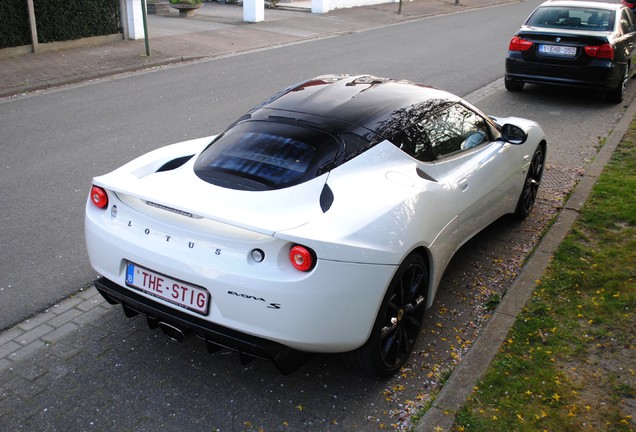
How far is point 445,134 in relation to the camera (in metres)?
4.96

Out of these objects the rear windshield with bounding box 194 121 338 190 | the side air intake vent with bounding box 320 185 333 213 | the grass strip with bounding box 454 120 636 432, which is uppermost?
the rear windshield with bounding box 194 121 338 190

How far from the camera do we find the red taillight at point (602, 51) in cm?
1087

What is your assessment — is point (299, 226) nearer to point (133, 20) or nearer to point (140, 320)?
point (140, 320)

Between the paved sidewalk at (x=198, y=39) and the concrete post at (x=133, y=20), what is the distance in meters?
0.35

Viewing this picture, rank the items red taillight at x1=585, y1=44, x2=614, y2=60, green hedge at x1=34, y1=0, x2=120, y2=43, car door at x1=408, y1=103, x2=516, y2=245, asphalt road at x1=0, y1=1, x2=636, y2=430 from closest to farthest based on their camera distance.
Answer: asphalt road at x1=0, y1=1, x2=636, y2=430
car door at x1=408, y1=103, x2=516, y2=245
red taillight at x1=585, y1=44, x2=614, y2=60
green hedge at x1=34, y1=0, x2=120, y2=43

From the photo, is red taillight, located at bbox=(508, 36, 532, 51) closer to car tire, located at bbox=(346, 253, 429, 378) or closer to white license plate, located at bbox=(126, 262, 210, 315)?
car tire, located at bbox=(346, 253, 429, 378)

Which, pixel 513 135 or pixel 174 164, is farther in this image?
pixel 513 135

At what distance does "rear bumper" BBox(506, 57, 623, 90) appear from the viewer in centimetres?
1094

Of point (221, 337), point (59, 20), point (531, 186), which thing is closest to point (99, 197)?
point (221, 337)

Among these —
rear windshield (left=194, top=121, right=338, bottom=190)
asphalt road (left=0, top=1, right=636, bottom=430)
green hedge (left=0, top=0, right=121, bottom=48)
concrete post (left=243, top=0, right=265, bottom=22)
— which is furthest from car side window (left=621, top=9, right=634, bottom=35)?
concrete post (left=243, top=0, right=265, bottom=22)

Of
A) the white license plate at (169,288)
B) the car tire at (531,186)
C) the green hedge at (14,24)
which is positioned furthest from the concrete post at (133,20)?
the white license plate at (169,288)

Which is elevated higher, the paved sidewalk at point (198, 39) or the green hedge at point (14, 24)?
the green hedge at point (14, 24)

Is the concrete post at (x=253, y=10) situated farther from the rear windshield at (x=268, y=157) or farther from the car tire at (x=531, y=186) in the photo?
the rear windshield at (x=268, y=157)

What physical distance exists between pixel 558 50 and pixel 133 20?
36.1 ft
